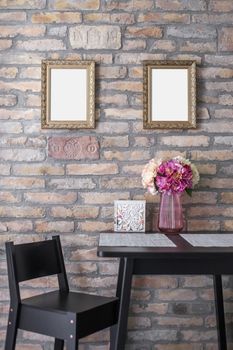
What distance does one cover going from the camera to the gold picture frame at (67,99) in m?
2.58

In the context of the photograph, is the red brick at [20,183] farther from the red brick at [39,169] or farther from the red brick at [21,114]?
the red brick at [21,114]

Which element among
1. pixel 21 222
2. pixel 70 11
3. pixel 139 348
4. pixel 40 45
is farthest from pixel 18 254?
pixel 70 11

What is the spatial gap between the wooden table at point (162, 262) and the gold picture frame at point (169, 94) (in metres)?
0.89

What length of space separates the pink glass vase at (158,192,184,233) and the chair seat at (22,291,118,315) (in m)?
0.49

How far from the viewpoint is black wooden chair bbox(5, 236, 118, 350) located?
76.1 inches

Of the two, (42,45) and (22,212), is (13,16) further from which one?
(22,212)

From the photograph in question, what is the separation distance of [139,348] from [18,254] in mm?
969

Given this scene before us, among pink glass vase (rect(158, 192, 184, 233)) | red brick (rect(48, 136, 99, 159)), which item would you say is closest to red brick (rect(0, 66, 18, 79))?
red brick (rect(48, 136, 99, 159))

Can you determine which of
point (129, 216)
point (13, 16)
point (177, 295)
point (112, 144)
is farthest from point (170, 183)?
point (13, 16)

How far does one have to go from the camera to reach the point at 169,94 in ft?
8.50

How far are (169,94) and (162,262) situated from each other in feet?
3.54

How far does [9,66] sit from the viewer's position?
102 inches

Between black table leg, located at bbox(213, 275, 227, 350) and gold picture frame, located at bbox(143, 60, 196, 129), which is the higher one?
gold picture frame, located at bbox(143, 60, 196, 129)

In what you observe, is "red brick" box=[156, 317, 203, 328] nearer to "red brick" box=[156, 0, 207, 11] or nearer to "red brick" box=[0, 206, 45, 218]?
"red brick" box=[0, 206, 45, 218]
